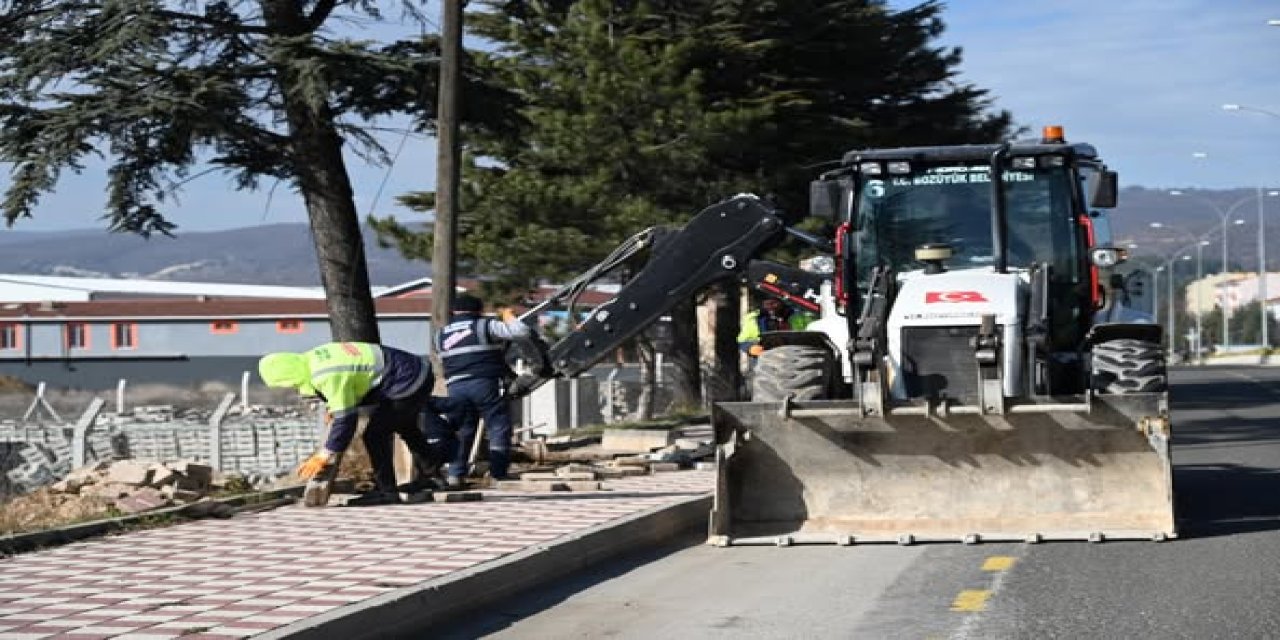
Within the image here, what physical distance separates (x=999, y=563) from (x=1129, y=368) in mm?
2968

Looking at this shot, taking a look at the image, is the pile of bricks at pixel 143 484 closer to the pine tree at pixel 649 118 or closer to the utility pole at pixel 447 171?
the utility pole at pixel 447 171

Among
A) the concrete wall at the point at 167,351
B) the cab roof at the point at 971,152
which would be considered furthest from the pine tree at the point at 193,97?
the concrete wall at the point at 167,351

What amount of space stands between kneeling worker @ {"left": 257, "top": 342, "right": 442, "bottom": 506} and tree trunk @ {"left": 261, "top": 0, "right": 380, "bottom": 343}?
6.91 meters

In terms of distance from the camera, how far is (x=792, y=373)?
48.0ft

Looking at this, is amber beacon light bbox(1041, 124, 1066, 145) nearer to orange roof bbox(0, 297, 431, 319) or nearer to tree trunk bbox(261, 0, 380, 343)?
tree trunk bbox(261, 0, 380, 343)

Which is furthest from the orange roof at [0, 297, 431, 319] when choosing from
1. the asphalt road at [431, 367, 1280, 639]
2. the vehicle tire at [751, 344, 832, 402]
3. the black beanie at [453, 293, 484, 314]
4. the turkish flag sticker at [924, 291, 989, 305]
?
the asphalt road at [431, 367, 1280, 639]

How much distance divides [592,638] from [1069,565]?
3698 mm

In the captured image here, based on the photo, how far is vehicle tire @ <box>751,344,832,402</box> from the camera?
1458cm

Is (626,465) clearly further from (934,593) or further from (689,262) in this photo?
(934,593)

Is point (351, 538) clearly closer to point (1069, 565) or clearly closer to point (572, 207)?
point (1069, 565)

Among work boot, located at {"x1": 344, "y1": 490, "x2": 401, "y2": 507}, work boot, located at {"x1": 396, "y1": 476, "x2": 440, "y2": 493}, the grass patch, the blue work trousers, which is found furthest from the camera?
the blue work trousers

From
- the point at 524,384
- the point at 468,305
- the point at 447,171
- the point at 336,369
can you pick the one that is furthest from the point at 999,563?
the point at 447,171

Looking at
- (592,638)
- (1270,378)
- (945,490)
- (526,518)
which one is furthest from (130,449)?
(1270,378)

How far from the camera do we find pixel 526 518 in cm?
1412
